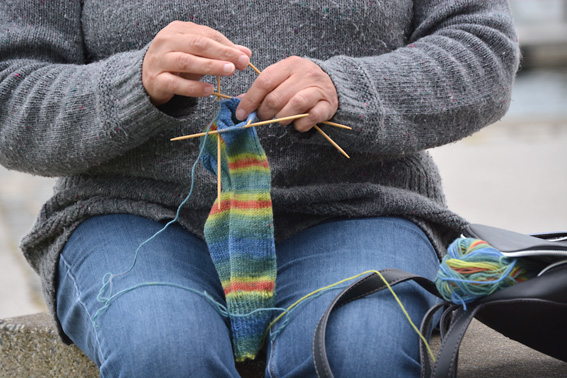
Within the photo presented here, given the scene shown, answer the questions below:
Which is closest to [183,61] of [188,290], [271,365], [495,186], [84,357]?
[188,290]

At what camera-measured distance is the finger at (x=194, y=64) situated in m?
0.97

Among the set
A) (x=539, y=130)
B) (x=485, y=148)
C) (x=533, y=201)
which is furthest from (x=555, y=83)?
(x=533, y=201)

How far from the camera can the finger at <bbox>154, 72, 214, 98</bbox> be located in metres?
0.98

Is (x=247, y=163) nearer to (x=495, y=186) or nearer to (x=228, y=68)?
(x=228, y=68)

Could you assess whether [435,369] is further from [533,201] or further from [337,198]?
[533,201]

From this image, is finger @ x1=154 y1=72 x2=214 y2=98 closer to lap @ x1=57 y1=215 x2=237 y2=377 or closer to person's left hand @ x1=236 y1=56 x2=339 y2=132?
person's left hand @ x1=236 y1=56 x2=339 y2=132

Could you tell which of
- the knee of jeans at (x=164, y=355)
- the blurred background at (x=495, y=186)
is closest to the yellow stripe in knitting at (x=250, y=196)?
the knee of jeans at (x=164, y=355)

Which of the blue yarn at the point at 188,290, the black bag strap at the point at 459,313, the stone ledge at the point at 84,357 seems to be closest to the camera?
the black bag strap at the point at 459,313

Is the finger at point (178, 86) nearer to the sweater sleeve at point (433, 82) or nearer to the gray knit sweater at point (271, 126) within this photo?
the gray knit sweater at point (271, 126)

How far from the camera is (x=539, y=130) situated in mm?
5090

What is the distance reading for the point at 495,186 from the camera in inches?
153

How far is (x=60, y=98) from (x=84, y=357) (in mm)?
533

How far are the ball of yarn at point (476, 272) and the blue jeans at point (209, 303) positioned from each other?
10 cm

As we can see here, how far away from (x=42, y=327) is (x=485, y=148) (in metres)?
3.88
